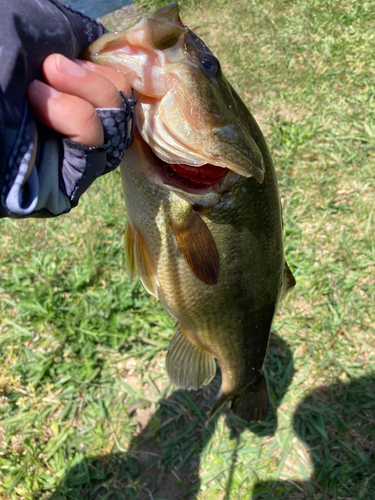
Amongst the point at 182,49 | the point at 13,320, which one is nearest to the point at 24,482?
the point at 13,320

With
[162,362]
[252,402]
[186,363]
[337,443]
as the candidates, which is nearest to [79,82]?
[186,363]

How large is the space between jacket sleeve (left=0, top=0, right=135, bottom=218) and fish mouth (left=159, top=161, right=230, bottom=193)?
0.38 m

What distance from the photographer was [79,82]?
988 millimetres

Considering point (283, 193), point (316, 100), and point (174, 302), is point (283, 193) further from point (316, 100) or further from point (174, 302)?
point (174, 302)

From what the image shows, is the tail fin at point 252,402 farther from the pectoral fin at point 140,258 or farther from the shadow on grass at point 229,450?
the pectoral fin at point 140,258

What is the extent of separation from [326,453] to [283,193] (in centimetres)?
221

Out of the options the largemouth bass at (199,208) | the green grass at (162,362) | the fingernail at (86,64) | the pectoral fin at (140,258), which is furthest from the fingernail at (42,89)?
the green grass at (162,362)

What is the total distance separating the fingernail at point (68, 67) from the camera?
960 millimetres

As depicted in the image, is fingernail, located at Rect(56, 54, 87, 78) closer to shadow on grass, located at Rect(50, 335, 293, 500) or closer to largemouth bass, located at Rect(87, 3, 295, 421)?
largemouth bass, located at Rect(87, 3, 295, 421)

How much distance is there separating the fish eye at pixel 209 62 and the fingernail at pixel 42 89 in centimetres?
56

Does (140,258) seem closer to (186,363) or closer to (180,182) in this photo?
(180,182)

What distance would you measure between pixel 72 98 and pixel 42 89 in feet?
0.24

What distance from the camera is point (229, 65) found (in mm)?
5008

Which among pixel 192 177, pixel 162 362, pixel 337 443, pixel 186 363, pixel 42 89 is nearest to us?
pixel 42 89
